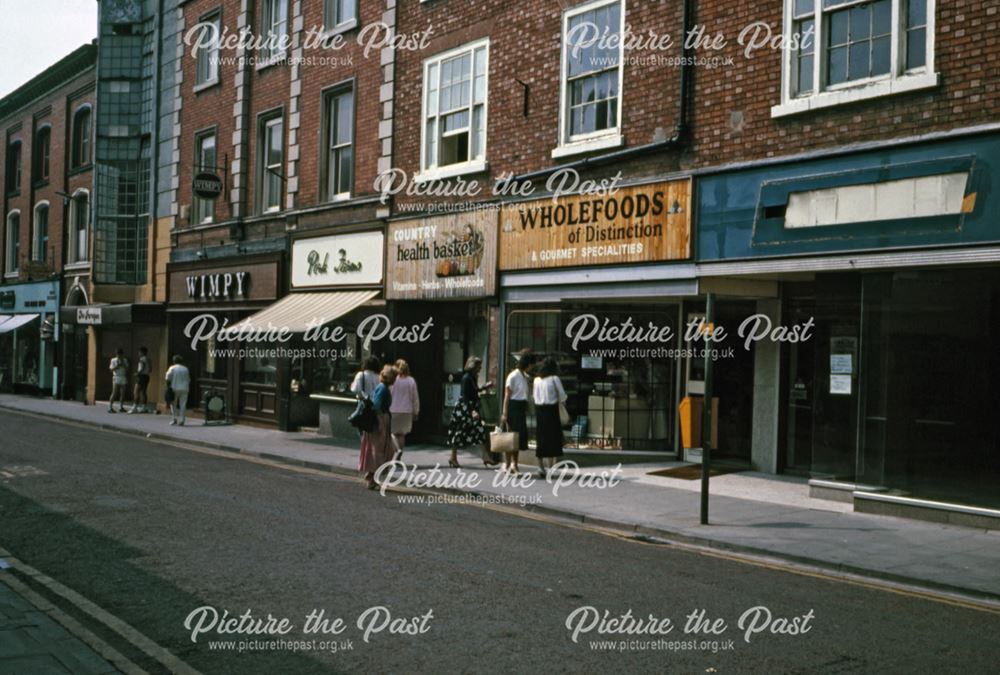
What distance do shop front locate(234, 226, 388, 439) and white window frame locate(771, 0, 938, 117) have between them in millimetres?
9638

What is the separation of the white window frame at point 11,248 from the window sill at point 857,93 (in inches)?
1395

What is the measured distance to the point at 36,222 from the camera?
37219 mm

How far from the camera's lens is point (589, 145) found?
49.7 feet

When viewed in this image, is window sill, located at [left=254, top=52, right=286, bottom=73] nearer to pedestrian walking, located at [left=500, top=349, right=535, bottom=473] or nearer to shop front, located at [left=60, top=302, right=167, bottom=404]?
shop front, located at [left=60, top=302, right=167, bottom=404]

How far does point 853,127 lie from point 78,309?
87.3 ft

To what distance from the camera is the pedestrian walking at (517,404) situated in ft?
47.5

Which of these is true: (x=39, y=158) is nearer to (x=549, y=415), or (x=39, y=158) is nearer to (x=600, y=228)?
(x=600, y=228)

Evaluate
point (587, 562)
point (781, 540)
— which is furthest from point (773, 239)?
point (587, 562)

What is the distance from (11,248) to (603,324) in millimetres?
33300

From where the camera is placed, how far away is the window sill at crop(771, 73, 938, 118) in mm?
10836

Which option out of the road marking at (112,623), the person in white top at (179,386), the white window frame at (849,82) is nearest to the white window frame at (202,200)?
the person in white top at (179,386)

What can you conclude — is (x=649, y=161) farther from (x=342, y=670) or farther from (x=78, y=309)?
(x=78, y=309)

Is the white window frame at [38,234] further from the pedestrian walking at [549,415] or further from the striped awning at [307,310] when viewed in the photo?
the pedestrian walking at [549,415]

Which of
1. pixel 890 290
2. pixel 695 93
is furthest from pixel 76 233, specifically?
pixel 890 290
